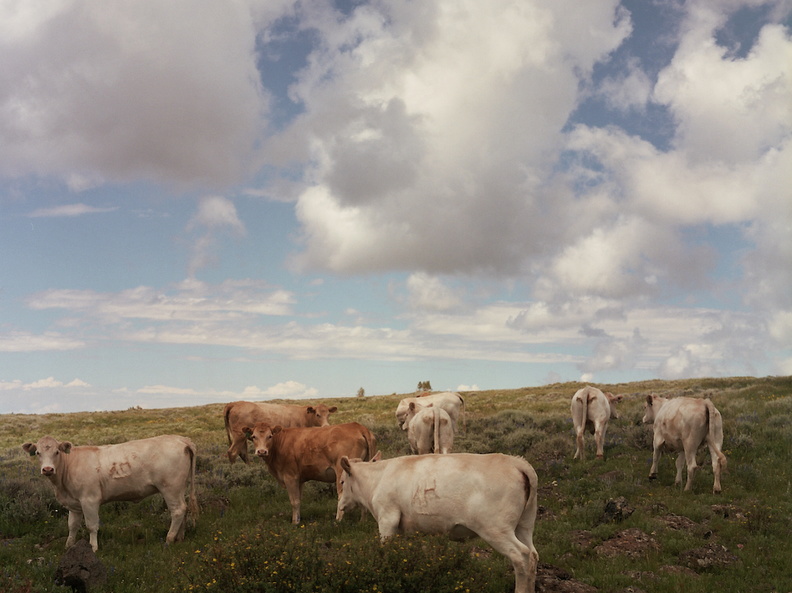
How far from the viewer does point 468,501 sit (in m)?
8.58

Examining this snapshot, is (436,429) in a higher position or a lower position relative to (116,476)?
higher

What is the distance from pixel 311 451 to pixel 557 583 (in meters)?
5.88

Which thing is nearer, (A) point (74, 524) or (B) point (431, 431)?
(A) point (74, 524)

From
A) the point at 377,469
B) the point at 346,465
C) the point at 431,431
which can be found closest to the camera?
the point at 377,469

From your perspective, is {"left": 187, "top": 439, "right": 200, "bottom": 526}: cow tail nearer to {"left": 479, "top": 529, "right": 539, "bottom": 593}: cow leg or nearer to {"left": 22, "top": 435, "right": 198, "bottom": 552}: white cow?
{"left": 22, "top": 435, "right": 198, "bottom": 552}: white cow

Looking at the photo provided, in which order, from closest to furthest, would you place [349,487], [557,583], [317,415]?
[557,583] < [349,487] < [317,415]

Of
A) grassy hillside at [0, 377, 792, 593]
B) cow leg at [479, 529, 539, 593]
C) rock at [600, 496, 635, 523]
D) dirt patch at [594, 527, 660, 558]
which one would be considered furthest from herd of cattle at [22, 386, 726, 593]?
dirt patch at [594, 527, 660, 558]

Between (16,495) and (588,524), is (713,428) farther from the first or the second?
(16,495)

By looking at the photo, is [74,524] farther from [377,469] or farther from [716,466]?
[716,466]

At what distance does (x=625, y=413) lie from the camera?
2477cm

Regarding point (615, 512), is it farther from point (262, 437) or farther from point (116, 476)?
point (116, 476)

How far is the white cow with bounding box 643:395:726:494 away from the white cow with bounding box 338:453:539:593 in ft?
25.0

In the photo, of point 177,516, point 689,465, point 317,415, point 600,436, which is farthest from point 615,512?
point 317,415

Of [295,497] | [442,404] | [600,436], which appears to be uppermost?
[442,404]
